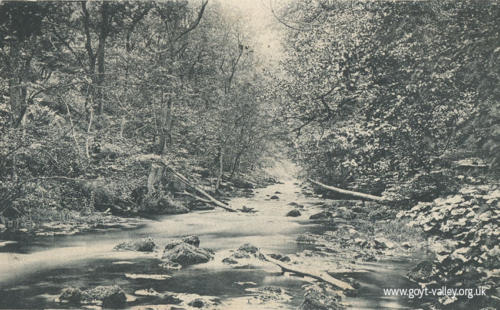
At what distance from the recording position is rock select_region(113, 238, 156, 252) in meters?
3.93

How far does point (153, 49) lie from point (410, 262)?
A: 441 centimetres

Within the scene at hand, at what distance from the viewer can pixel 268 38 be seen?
479 cm

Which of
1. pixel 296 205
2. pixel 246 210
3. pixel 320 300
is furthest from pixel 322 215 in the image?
pixel 320 300

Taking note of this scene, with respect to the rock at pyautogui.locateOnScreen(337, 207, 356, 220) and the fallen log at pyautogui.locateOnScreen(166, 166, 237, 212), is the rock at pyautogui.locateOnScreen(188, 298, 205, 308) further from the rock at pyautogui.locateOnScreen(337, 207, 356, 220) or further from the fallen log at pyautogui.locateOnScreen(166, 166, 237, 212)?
the rock at pyautogui.locateOnScreen(337, 207, 356, 220)

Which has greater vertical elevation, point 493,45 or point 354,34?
point 354,34

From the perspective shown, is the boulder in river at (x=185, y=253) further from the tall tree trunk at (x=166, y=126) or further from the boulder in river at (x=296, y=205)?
the boulder in river at (x=296, y=205)

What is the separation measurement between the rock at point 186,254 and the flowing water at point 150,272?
0.31 ft

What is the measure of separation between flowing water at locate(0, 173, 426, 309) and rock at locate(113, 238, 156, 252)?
62mm

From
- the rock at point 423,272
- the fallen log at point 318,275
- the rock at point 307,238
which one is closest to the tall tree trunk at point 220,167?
the rock at point 307,238

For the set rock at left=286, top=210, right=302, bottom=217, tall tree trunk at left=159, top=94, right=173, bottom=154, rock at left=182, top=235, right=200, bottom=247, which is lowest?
rock at left=182, top=235, right=200, bottom=247

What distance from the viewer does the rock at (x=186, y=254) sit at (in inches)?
151

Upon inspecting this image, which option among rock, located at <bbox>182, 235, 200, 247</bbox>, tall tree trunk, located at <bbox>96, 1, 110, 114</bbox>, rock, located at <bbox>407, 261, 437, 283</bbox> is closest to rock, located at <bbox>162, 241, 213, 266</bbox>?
rock, located at <bbox>182, 235, 200, 247</bbox>

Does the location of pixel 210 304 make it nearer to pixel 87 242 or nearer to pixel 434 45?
pixel 87 242

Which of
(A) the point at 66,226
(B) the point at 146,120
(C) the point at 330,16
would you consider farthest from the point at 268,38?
(A) the point at 66,226
